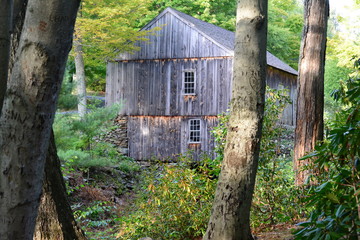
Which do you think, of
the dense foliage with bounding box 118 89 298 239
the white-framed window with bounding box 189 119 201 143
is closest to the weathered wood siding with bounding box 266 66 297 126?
the white-framed window with bounding box 189 119 201 143

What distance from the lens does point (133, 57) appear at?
23.2 m

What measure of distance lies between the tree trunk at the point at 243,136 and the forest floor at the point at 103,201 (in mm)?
1277

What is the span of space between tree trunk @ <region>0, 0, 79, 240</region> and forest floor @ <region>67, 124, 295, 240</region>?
13.5ft

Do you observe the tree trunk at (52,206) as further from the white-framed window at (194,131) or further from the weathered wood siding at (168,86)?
the white-framed window at (194,131)

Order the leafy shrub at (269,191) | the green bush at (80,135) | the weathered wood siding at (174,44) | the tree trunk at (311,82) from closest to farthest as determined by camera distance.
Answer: the leafy shrub at (269,191) → the tree trunk at (311,82) → the green bush at (80,135) → the weathered wood siding at (174,44)

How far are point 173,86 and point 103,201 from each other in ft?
33.2

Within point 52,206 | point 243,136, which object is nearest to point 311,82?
point 243,136

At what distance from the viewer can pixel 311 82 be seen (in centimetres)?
888

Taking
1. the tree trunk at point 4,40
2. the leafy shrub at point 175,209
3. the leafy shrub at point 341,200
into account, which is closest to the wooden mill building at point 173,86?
the leafy shrub at point 175,209

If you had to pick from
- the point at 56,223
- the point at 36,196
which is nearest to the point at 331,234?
the point at 36,196

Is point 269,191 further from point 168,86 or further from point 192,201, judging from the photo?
point 168,86

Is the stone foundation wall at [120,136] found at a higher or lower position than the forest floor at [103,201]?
higher

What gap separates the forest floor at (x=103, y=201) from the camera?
911 cm

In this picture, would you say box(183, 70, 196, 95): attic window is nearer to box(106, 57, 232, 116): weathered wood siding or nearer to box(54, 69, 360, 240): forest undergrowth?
box(106, 57, 232, 116): weathered wood siding
